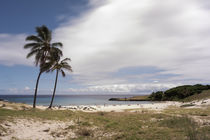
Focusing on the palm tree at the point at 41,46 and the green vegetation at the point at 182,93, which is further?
the green vegetation at the point at 182,93

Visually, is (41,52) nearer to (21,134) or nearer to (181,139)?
(21,134)

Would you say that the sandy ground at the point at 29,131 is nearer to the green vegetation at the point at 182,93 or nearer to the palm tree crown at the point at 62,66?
the palm tree crown at the point at 62,66

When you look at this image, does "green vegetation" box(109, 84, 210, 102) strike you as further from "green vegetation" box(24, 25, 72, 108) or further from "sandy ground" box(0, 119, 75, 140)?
"sandy ground" box(0, 119, 75, 140)

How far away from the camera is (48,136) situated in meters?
10.9

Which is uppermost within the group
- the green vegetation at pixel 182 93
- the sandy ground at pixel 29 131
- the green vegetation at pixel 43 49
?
the green vegetation at pixel 43 49

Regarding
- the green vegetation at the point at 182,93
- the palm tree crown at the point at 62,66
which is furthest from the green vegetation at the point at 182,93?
the palm tree crown at the point at 62,66

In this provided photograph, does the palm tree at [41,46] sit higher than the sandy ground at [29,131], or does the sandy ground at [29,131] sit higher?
the palm tree at [41,46]

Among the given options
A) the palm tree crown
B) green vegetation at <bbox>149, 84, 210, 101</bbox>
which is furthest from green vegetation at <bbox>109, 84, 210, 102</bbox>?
the palm tree crown

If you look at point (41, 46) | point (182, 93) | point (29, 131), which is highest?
point (41, 46)

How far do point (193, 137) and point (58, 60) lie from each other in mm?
27450

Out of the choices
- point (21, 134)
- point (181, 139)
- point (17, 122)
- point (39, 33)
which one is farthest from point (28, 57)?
point (181, 139)

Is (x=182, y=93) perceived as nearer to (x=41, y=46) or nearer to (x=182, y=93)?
(x=182, y=93)

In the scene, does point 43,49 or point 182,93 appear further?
point 182,93

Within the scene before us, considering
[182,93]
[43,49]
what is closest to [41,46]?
[43,49]
